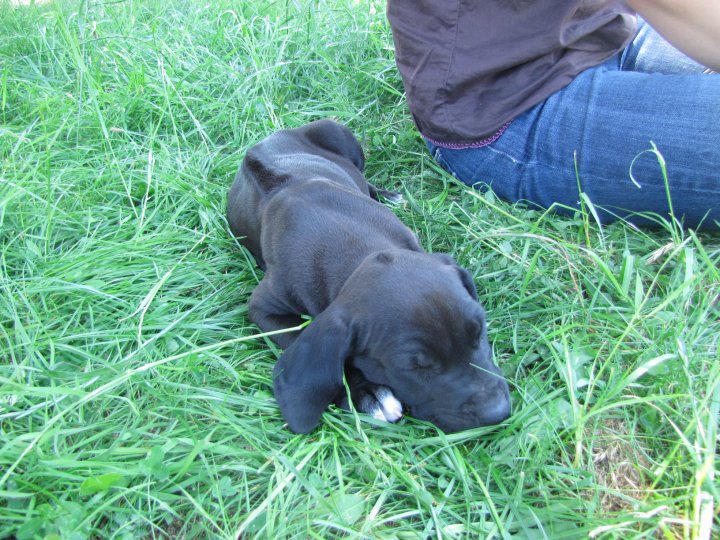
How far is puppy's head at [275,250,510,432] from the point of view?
7.66ft

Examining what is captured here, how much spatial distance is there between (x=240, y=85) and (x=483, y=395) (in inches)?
127

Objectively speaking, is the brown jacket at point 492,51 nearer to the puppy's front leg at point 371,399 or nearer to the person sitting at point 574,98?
the person sitting at point 574,98

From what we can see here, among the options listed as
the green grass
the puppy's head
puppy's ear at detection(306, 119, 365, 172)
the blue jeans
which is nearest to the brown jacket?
the blue jeans

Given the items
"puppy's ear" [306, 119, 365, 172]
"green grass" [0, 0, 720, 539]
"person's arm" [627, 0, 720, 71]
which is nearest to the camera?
"green grass" [0, 0, 720, 539]

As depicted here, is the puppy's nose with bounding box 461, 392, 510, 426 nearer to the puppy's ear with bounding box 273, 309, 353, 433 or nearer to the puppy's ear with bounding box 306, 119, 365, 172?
the puppy's ear with bounding box 273, 309, 353, 433

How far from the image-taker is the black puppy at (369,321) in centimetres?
235

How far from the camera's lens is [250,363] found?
9.40 feet

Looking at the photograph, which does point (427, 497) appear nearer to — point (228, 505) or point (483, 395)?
point (483, 395)

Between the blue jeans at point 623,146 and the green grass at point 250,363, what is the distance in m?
0.19

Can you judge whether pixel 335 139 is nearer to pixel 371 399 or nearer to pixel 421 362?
pixel 371 399

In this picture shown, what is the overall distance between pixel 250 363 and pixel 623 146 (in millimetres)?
2181

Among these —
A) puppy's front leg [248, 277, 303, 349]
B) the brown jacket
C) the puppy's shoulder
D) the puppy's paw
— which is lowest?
the puppy's paw

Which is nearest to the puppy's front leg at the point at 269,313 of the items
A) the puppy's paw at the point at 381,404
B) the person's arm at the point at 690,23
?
the puppy's paw at the point at 381,404

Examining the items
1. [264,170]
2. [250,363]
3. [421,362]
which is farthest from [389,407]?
[264,170]
